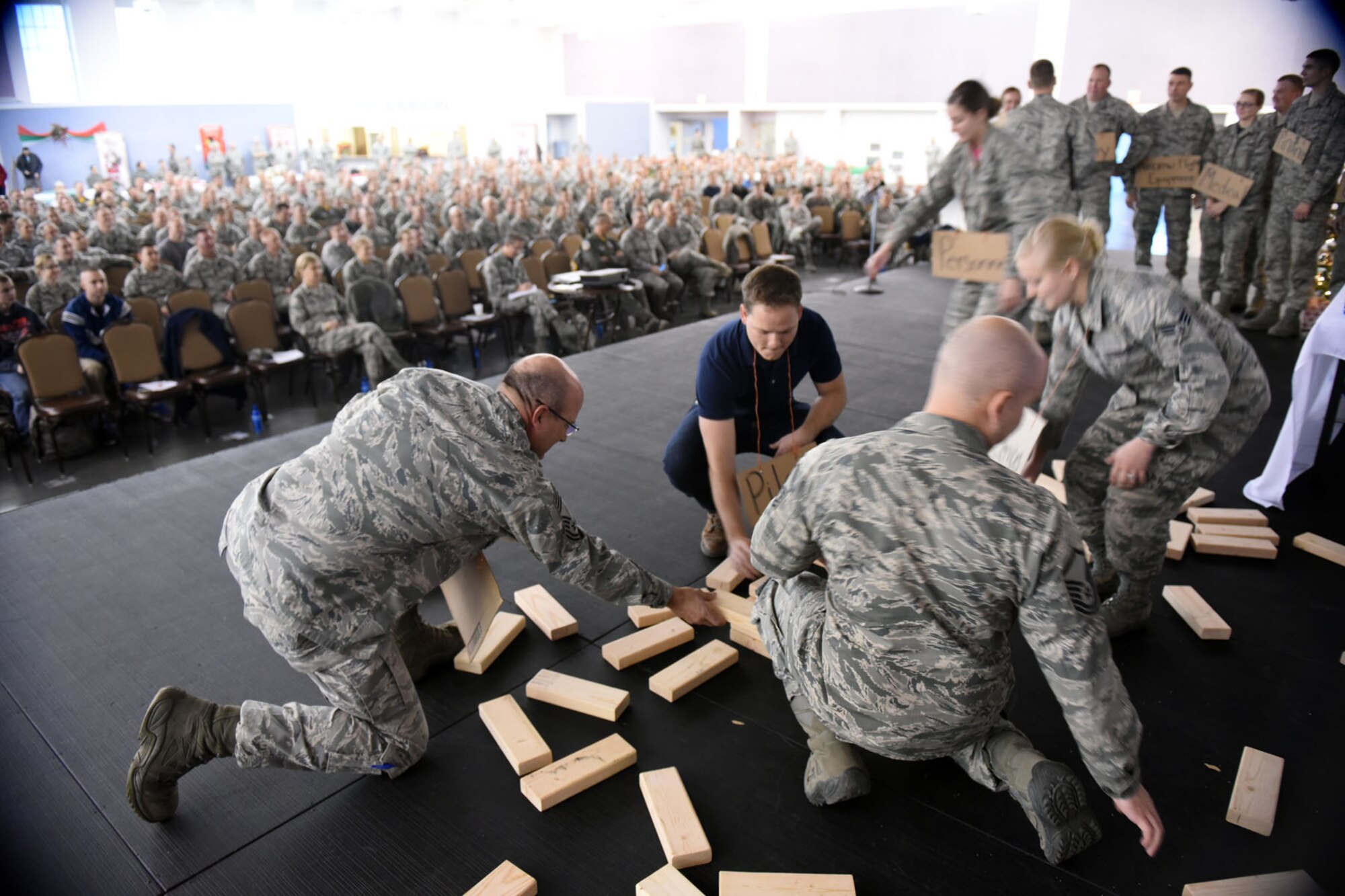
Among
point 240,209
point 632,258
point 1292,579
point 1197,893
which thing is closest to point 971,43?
point 632,258

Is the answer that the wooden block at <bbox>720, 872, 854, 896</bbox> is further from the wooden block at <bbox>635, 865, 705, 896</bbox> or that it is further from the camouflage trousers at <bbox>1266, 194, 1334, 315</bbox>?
the camouflage trousers at <bbox>1266, 194, 1334, 315</bbox>

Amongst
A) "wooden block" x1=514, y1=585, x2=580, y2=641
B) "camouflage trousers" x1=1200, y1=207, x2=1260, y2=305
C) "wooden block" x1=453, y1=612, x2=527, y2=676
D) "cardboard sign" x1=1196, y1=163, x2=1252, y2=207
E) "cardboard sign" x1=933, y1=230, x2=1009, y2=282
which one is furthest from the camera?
"camouflage trousers" x1=1200, y1=207, x2=1260, y2=305

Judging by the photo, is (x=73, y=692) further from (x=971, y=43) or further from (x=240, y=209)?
(x=971, y=43)

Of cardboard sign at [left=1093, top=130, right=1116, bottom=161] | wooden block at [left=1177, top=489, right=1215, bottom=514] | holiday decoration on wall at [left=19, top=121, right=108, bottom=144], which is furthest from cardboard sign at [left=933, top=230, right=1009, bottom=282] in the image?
holiday decoration on wall at [left=19, top=121, right=108, bottom=144]

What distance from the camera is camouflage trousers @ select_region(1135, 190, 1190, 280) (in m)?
7.60

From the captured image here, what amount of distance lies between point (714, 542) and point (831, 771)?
4.70 ft

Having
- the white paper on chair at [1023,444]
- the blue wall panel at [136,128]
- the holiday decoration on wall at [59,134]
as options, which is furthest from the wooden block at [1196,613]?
the holiday decoration on wall at [59,134]

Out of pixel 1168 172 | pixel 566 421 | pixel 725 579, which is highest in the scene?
pixel 1168 172

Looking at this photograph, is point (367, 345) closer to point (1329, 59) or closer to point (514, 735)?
point (514, 735)

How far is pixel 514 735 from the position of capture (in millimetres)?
2373

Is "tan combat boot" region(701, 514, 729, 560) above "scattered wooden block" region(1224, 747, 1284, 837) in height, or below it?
above

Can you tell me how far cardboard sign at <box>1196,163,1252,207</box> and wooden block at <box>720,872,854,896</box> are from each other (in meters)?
7.03

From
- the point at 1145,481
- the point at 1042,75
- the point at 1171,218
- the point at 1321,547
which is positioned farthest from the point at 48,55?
the point at 1321,547

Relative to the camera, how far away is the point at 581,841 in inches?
82.0
